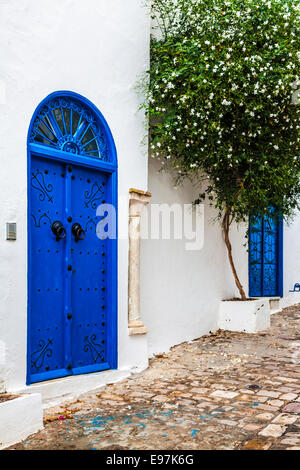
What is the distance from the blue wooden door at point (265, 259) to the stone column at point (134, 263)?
3.86 m

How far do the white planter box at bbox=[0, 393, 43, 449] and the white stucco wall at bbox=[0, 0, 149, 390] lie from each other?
1.50 ft

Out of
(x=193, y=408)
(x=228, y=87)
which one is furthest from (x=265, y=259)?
(x=193, y=408)

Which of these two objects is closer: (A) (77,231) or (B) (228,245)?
(A) (77,231)

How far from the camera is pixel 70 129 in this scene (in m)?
4.86

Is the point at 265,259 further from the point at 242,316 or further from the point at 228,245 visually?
the point at 242,316

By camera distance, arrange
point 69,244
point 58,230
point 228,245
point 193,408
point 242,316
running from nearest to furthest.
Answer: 1. point 193,408
2. point 58,230
3. point 69,244
4. point 242,316
5. point 228,245

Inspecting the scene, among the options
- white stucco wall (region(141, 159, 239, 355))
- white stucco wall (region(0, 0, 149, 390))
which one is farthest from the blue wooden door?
white stucco wall (region(0, 0, 149, 390))

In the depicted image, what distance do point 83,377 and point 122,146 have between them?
2.40m

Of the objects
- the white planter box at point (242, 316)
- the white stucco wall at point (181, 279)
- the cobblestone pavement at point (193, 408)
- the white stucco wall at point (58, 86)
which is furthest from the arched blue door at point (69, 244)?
the white planter box at point (242, 316)

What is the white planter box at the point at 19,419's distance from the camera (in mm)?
3402

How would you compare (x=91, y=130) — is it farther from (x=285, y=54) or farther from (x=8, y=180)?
(x=285, y=54)

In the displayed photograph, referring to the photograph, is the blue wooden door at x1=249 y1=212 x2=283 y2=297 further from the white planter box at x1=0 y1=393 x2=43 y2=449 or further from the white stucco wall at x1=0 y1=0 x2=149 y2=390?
the white planter box at x1=0 y1=393 x2=43 y2=449

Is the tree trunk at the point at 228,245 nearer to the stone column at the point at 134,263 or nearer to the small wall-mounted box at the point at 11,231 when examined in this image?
the stone column at the point at 134,263

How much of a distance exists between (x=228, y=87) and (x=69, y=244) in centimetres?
235
